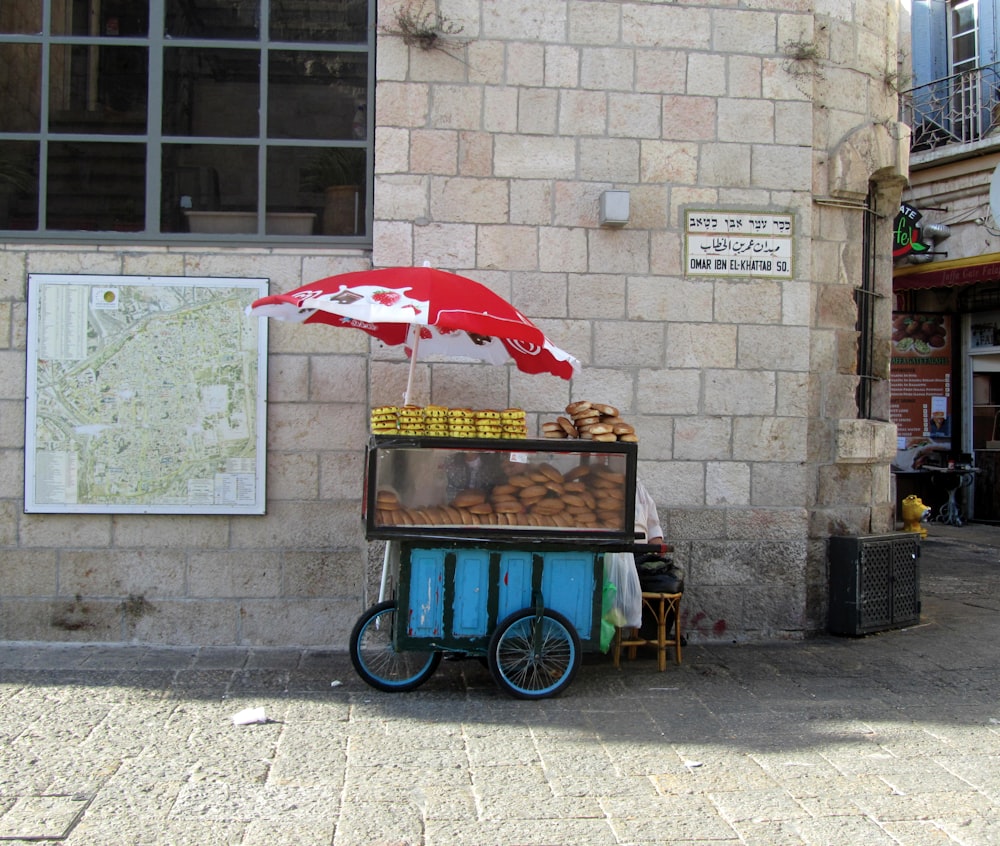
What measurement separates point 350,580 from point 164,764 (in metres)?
2.52

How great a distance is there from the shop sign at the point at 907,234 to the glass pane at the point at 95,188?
10992mm

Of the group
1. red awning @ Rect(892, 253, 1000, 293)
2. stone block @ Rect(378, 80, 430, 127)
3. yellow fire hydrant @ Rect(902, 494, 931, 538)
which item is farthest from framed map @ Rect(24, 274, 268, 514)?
red awning @ Rect(892, 253, 1000, 293)

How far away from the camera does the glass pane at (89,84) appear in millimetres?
7203

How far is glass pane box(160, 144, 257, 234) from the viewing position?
23.8 feet

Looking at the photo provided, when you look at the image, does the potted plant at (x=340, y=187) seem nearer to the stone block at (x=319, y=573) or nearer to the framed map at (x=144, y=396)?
the framed map at (x=144, y=396)

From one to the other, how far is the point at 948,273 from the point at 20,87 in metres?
12.3

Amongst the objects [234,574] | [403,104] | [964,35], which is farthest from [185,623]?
[964,35]

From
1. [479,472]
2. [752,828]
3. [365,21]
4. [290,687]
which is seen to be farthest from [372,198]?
[752,828]

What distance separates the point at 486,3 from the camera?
7.22m

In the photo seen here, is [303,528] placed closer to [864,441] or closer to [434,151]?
[434,151]

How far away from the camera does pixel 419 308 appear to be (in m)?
5.49

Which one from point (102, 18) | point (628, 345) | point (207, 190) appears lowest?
point (628, 345)

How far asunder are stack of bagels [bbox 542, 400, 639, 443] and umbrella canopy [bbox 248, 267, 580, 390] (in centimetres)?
28

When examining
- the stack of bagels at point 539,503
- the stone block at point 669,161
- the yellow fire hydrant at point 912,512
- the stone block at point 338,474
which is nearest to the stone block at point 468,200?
the stone block at point 669,161
